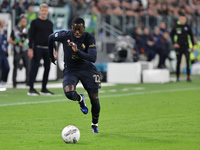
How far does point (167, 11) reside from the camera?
2925 cm

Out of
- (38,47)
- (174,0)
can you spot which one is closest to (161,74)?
(38,47)

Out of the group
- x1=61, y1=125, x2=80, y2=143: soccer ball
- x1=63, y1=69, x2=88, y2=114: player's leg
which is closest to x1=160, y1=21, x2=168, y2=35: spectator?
x1=63, y1=69, x2=88, y2=114: player's leg

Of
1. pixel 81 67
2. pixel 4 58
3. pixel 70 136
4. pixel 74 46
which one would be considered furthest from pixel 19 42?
pixel 70 136

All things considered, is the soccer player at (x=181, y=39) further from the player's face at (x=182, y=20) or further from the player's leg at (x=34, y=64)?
the player's leg at (x=34, y=64)

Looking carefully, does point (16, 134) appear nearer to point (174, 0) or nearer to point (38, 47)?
point (38, 47)

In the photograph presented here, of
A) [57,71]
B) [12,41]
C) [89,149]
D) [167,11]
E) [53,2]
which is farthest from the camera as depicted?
[167,11]

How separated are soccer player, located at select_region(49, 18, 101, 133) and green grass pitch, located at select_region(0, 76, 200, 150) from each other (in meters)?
0.49

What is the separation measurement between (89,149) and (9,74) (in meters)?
11.8

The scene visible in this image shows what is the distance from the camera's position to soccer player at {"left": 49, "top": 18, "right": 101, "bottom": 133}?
7583mm

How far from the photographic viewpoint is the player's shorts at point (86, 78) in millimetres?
7742

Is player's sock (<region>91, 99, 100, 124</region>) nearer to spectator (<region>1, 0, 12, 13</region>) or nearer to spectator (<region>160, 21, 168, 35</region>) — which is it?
spectator (<region>1, 0, 12, 13</region>)

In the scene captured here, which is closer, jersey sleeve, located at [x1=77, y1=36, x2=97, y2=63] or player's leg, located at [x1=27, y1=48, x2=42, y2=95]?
jersey sleeve, located at [x1=77, y1=36, x2=97, y2=63]

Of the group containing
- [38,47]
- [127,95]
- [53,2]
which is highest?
[53,2]

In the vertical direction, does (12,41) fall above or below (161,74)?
above
